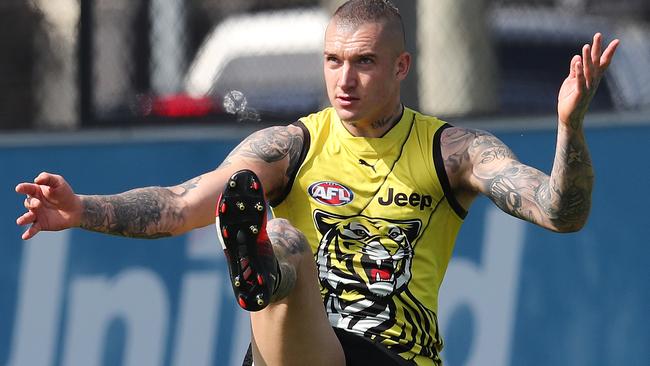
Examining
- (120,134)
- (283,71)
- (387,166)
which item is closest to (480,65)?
(283,71)

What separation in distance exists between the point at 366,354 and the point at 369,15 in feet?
3.91

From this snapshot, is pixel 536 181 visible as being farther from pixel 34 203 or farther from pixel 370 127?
pixel 34 203

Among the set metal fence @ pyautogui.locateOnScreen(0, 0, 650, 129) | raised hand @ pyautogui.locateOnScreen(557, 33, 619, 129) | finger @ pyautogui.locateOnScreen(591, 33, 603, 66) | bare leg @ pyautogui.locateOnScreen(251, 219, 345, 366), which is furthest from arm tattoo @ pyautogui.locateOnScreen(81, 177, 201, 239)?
metal fence @ pyautogui.locateOnScreen(0, 0, 650, 129)

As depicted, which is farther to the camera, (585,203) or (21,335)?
(21,335)

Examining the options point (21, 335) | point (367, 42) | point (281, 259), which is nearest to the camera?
point (281, 259)

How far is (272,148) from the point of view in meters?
5.11

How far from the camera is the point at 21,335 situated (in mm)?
7059

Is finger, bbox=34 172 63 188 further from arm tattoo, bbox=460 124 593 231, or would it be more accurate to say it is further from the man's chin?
arm tattoo, bbox=460 124 593 231

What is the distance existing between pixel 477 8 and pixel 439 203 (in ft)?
8.86

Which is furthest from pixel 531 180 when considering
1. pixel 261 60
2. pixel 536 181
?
pixel 261 60

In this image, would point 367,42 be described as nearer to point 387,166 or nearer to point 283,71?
point 387,166

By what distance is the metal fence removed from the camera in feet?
24.0

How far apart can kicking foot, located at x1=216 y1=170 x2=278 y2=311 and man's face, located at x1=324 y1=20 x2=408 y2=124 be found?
0.72 meters

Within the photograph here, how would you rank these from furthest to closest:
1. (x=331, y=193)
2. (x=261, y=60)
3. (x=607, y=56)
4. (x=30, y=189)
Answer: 1. (x=261, y=60)
2. (x=331, y=193)
3. (x=30, y=189)
4. (x=607, y=56)
